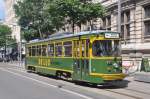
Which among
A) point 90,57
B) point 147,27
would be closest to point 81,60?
point 90,57

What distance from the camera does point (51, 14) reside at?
39.9 meters

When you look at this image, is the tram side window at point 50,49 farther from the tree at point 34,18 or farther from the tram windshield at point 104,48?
the tree at point 34,18

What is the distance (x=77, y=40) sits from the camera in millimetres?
25234

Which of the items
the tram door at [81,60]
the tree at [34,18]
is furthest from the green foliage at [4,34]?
the tram door at [81,60]

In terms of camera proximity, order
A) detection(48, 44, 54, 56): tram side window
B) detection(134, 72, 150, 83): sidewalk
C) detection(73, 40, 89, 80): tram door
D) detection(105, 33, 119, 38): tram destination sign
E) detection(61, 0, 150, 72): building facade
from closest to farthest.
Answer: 1. detection(105, 33, 119, 38): tram destination sign
2. detection(73, 40, 89, 80): tram door
3. detection(134, 72, 150, 83): sidewalk
4. detection(48, 44, 54, 56): tram side window
5. detection(61, 0, 150, 72): building facade

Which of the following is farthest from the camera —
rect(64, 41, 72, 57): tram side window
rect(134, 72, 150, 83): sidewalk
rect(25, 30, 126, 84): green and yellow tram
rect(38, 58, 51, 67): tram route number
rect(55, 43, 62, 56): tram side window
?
rect(38, 58, 51, 67): tram route number

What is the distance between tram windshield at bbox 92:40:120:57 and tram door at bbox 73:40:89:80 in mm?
651

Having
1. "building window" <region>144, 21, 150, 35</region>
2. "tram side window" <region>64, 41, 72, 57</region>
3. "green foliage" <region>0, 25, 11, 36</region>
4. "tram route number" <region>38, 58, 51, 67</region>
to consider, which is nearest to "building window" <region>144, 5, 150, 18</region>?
"building window" <region>144, 21, 150, 35</region>

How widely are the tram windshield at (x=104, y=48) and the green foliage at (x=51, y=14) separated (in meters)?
13.7

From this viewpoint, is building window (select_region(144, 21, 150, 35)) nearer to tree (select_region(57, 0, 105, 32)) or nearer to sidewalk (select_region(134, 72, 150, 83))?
tree (select_region(57, 0, 105, 32))

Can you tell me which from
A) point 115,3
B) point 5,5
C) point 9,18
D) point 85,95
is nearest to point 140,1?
point 115,3

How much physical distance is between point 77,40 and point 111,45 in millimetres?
2607

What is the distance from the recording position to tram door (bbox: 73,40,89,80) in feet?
78.6

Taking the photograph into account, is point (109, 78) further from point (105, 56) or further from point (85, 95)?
point (85, 95)
